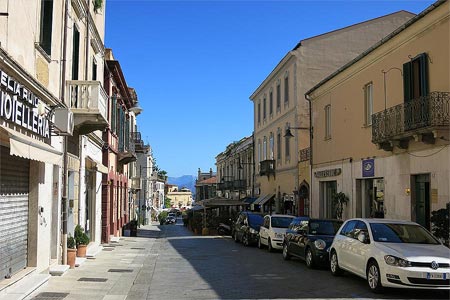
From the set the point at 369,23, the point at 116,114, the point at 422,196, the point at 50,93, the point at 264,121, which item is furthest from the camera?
the point at 264,121

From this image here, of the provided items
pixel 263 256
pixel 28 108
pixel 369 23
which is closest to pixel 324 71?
pixel 369 23

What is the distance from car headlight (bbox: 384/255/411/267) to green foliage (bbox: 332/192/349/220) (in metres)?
12.3

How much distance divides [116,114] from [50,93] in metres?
14.6

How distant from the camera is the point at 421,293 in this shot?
1060 cm

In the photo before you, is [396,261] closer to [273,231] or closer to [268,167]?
[273,231]

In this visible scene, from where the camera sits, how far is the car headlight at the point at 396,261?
991cm

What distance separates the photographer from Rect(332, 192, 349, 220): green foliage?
22.4 meters

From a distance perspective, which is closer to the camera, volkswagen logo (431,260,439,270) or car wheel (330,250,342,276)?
volkswagen logo (431,260,439,270)

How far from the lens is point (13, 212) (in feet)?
32.7

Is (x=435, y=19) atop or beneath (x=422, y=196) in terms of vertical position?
atop

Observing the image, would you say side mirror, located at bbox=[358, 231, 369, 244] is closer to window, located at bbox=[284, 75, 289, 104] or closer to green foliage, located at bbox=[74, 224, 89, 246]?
green foliage, located at bbox=[74, 224, 89, 246]

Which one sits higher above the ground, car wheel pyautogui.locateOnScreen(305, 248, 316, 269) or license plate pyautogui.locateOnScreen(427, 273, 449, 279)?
license plate pyautogui.locateOnScreen(427, 273, 449, 279)

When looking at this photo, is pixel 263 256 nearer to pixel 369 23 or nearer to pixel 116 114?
pixel 116 114

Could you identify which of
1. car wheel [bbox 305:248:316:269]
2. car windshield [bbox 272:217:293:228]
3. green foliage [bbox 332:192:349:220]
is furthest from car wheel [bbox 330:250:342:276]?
green foliage [bbox 332:192:349:220]
